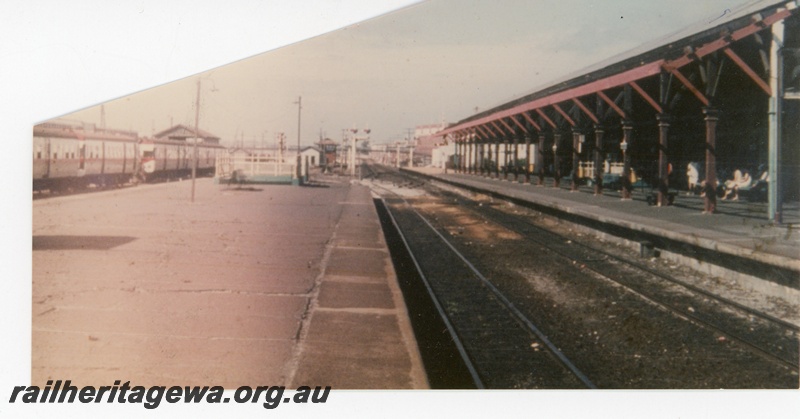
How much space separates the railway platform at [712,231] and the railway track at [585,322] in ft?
1.91

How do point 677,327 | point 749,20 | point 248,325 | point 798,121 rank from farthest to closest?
point 798,121 < point 749,20 < point 677,327 < point 248,325

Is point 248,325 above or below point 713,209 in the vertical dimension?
below

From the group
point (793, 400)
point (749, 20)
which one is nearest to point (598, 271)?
point (749, 20)

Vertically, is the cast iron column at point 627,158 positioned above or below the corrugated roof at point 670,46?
below

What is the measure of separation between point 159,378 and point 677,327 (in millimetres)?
4473

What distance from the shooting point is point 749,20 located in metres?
8.52

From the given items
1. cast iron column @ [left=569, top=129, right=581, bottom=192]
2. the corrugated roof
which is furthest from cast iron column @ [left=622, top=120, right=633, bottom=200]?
cast iron column @ [left=569, top=129, right=581, bottom=192]

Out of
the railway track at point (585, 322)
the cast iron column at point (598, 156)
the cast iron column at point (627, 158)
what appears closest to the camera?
the railway track at point (585, 322)

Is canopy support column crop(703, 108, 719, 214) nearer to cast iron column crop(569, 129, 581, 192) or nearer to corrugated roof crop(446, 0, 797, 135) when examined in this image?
corrugated roof crop(446, 0, 797, 135)

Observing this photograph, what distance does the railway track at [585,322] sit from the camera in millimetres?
4723

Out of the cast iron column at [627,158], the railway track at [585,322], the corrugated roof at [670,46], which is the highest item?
the corrugated roof at [670,46]

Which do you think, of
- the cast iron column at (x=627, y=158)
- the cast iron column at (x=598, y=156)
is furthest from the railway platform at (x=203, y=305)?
the cast iron column at (x=598, y=156)

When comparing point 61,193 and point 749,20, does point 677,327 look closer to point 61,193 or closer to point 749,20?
point 749,20

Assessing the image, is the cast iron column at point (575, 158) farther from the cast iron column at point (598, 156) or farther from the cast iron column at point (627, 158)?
the cast iron column at point (627, 158)
